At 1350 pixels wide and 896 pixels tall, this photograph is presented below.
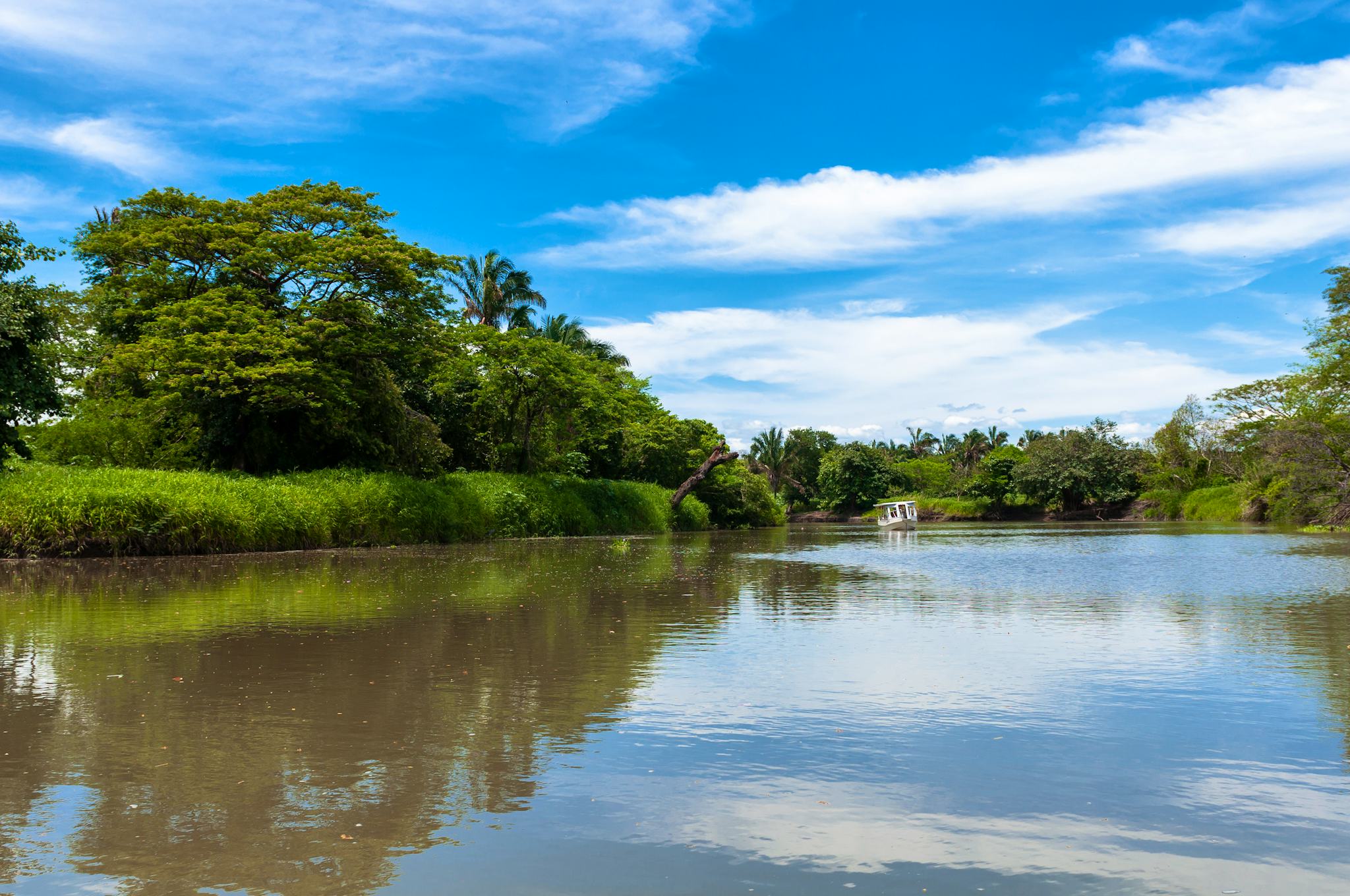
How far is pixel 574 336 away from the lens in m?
65.6

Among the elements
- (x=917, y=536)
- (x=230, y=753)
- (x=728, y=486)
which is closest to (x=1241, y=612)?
(x=230, y=753)

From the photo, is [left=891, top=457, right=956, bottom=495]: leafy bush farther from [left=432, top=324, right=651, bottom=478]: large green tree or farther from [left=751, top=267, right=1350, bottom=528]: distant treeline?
[left=432, top=324, right=651, bottom=478]: large green tree

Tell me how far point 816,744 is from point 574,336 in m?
61.0

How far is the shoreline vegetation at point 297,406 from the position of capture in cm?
2270

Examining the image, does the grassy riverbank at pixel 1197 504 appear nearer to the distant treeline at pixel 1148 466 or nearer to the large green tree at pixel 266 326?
the distant treeline at pixel 1148 466

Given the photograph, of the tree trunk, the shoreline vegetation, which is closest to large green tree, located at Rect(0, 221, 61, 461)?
the shoreline vegetation

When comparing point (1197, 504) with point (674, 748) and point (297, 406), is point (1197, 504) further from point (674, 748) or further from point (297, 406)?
point (674, 748)

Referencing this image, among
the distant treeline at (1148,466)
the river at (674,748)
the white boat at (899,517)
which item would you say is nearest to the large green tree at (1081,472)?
the distant treeline at (1148,466)

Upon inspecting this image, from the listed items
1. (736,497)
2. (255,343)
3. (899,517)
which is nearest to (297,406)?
(255,343)

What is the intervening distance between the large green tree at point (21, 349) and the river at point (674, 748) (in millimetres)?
11445

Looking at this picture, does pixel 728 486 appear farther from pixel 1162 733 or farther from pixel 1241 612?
pixel 1162 733

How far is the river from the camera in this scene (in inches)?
155

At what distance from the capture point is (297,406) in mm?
30250

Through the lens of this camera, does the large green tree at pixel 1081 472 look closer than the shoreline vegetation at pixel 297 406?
No
